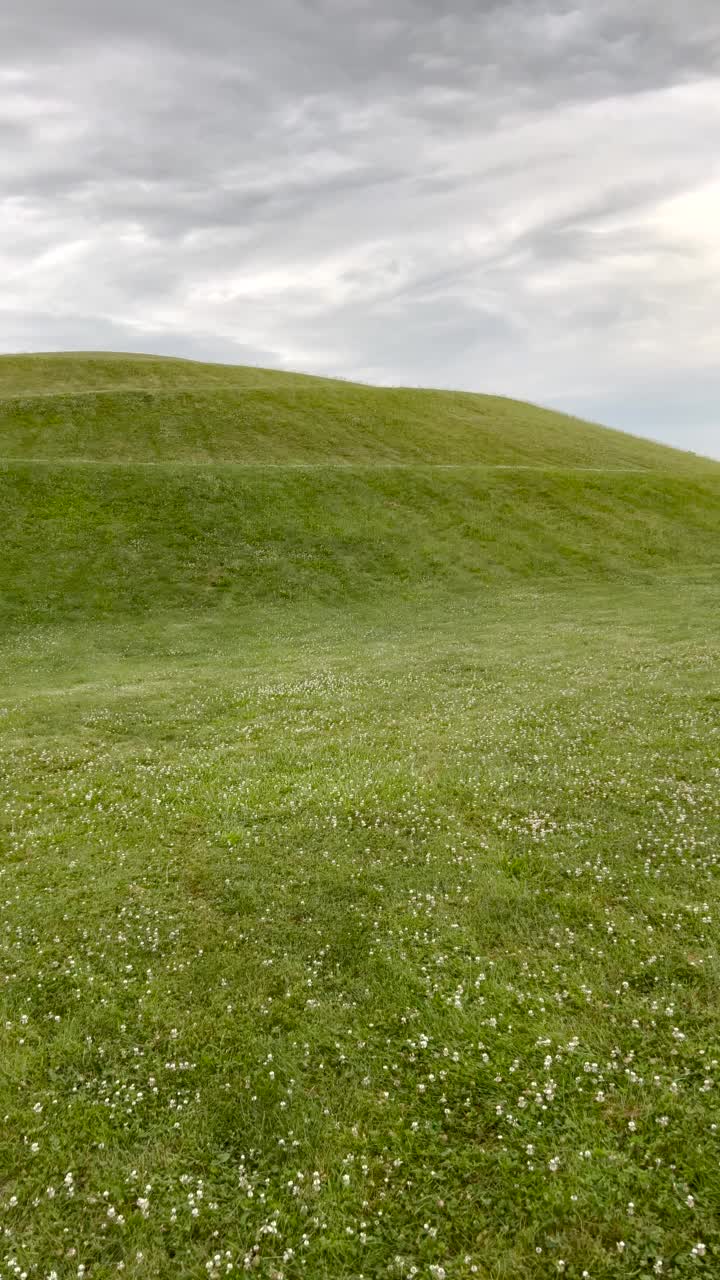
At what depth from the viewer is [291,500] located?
57125 mm

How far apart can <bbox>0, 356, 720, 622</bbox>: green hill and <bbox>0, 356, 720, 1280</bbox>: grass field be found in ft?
40.4

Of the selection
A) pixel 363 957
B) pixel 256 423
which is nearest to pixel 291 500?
pixel 256 423

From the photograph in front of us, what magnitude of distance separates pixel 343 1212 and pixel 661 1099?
3.91 metres

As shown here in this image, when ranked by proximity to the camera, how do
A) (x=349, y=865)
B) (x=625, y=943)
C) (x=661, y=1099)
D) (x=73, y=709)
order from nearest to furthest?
(x=661, y=1099) < (x=625, y=943) < (x=349, y=865) < (x=73, y=709)

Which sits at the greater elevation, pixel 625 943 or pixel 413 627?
pixel 413 627

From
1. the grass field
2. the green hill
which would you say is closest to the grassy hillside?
the green hill

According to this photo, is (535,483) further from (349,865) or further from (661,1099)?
(661,1099)

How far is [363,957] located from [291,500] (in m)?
48.8

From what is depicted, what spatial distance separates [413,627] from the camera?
126ft

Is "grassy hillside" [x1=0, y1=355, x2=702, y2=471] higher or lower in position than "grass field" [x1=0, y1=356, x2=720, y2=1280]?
higher


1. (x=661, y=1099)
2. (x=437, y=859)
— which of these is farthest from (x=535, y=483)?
(x=661, y=1099)

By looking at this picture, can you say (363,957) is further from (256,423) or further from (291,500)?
(256,423)

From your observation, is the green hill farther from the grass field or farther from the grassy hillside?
the grass field

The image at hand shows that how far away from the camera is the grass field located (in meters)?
7.54
